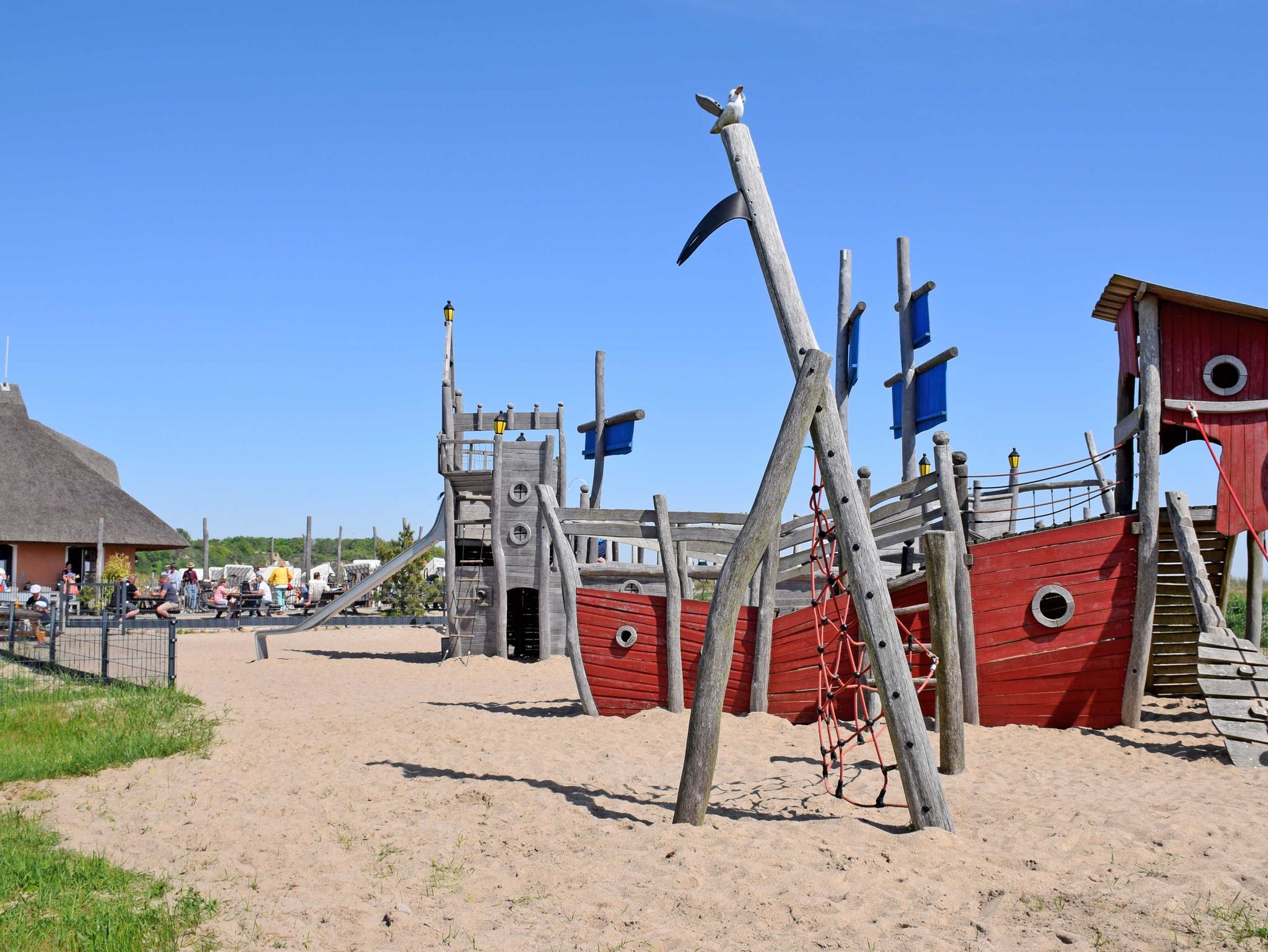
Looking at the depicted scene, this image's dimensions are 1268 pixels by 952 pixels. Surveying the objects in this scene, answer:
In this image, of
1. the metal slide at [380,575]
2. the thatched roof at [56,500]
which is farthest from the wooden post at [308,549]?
the metal slide at [380,575]

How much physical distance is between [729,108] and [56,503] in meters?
29.4

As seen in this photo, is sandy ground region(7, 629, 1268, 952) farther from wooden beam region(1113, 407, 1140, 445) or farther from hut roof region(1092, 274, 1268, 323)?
hut roof region(1092, 274, 1268, 323)

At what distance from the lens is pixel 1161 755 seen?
8.47 meters

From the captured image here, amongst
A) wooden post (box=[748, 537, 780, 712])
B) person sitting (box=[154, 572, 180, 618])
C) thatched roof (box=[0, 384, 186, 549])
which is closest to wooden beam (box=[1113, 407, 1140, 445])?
wooden post (box=[748, 537, 780, 712])

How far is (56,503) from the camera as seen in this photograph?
29875mm

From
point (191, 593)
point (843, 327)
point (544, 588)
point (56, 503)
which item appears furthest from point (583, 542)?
A: point (56, 503)

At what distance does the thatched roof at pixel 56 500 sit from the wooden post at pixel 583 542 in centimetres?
1866

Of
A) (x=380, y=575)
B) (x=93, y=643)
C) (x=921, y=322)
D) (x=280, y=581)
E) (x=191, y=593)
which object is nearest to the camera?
(x=921, y=322)

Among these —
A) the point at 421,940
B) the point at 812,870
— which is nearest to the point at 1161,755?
the point at 812,870

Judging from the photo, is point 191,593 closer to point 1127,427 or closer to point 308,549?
point 308,549

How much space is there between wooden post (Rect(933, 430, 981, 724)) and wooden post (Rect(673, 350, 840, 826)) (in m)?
3.49

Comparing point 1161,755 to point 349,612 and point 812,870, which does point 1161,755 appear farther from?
point 349,612

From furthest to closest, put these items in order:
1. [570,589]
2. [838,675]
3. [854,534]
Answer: [570,589] < [838,675] < [854,534]

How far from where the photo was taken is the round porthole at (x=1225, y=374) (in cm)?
977
